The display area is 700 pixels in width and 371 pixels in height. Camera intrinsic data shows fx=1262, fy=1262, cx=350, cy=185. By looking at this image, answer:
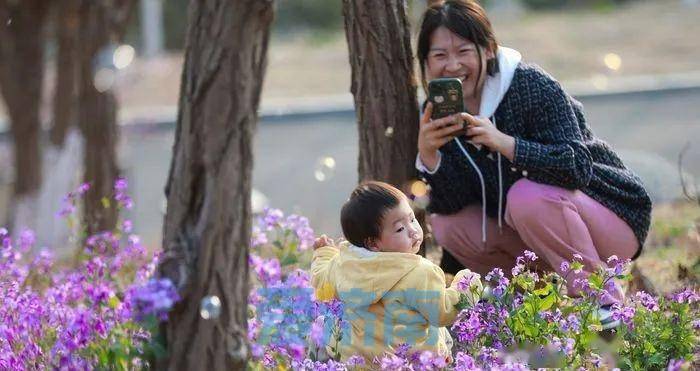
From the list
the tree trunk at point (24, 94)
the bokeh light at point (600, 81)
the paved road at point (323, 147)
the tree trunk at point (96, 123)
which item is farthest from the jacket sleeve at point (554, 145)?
the bokeh light at point (600, 81)

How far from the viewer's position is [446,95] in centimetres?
409

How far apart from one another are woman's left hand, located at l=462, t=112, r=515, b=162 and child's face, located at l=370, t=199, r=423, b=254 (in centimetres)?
55

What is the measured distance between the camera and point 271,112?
15375 millimetres

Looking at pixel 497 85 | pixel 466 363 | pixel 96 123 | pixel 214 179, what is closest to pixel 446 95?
pixel 497 85

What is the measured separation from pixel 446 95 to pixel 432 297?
0.82m

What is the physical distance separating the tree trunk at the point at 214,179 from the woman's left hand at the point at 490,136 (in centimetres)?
121

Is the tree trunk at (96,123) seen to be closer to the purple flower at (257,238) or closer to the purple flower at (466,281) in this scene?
the purple flower at (257,238)

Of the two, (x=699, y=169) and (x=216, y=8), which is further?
(x=699, y=169)

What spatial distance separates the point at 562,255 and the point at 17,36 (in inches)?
285

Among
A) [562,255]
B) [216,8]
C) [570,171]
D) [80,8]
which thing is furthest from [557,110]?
[80,8]

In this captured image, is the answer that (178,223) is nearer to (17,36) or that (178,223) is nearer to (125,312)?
(125,312)

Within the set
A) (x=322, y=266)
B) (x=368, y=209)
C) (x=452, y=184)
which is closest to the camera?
(x=368, y=209)

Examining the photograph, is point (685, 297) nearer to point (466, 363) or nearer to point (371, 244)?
point (466, 363)

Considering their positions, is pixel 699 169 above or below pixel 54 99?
below
